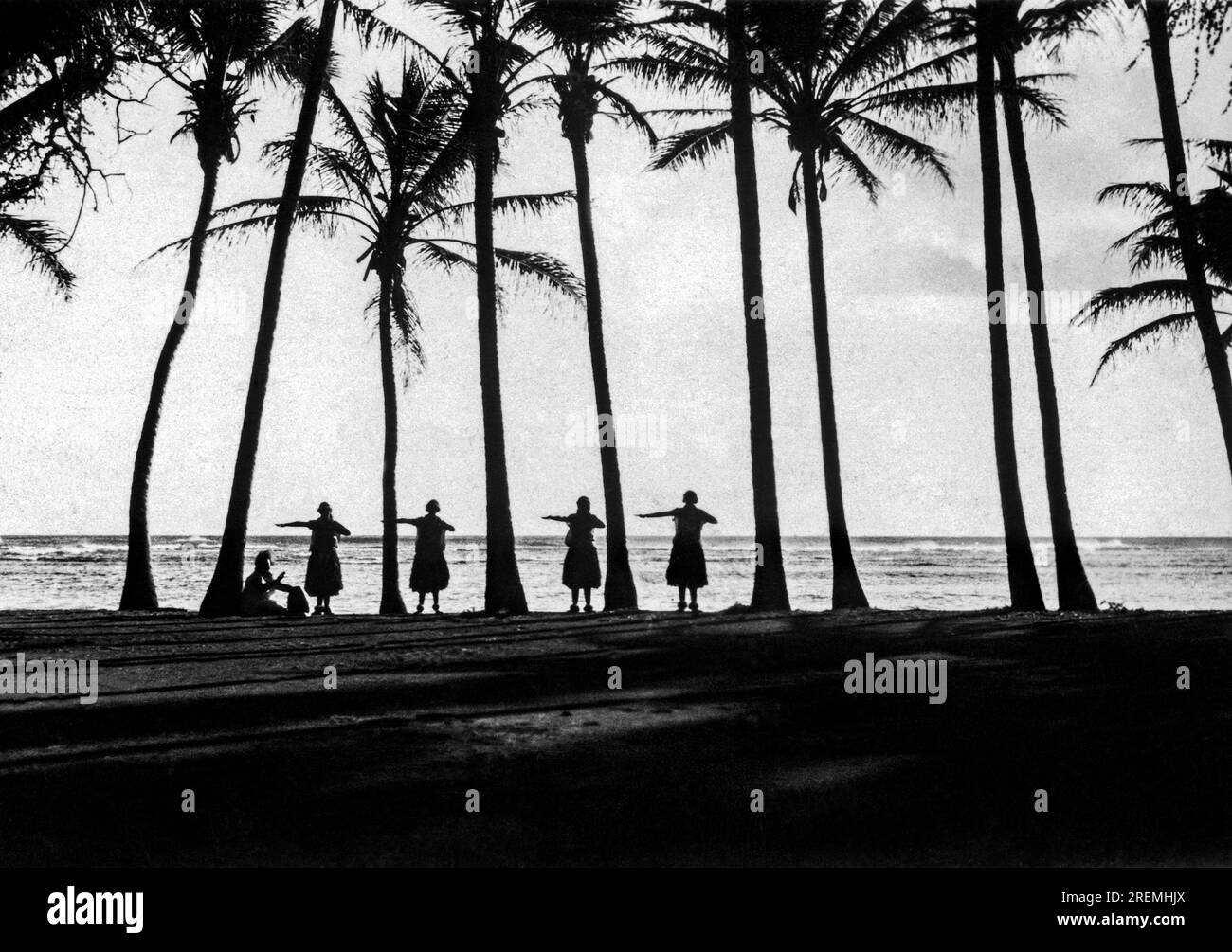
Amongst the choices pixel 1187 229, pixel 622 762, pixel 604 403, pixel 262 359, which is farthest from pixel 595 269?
pixel 622 762

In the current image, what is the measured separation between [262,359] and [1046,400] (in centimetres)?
1120

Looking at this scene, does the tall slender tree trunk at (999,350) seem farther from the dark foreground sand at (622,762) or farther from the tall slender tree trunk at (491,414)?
the tall slender tree trunk at (491,414)

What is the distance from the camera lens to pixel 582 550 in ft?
55.4

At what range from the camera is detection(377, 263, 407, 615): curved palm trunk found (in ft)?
65.4

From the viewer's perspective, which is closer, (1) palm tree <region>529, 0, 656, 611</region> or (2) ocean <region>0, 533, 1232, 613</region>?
Result: (1) palm tree <region>529, 0, 656, 611</region>

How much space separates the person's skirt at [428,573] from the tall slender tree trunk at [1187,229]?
1275 cm

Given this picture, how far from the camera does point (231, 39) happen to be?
622 inches

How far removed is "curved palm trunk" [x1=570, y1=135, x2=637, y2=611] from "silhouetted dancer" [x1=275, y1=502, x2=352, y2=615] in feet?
13.4

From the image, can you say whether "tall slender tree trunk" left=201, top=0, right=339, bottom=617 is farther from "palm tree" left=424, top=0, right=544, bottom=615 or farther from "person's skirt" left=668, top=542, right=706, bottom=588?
"person's skirt" left=668, top=542, right=706, bottom=588

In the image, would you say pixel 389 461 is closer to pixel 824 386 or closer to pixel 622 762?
pixel 824 386

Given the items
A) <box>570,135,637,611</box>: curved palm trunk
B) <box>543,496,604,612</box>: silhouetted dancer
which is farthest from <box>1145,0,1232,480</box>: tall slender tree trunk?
<box>543,496,604,612</box>: silhouetted dancer
